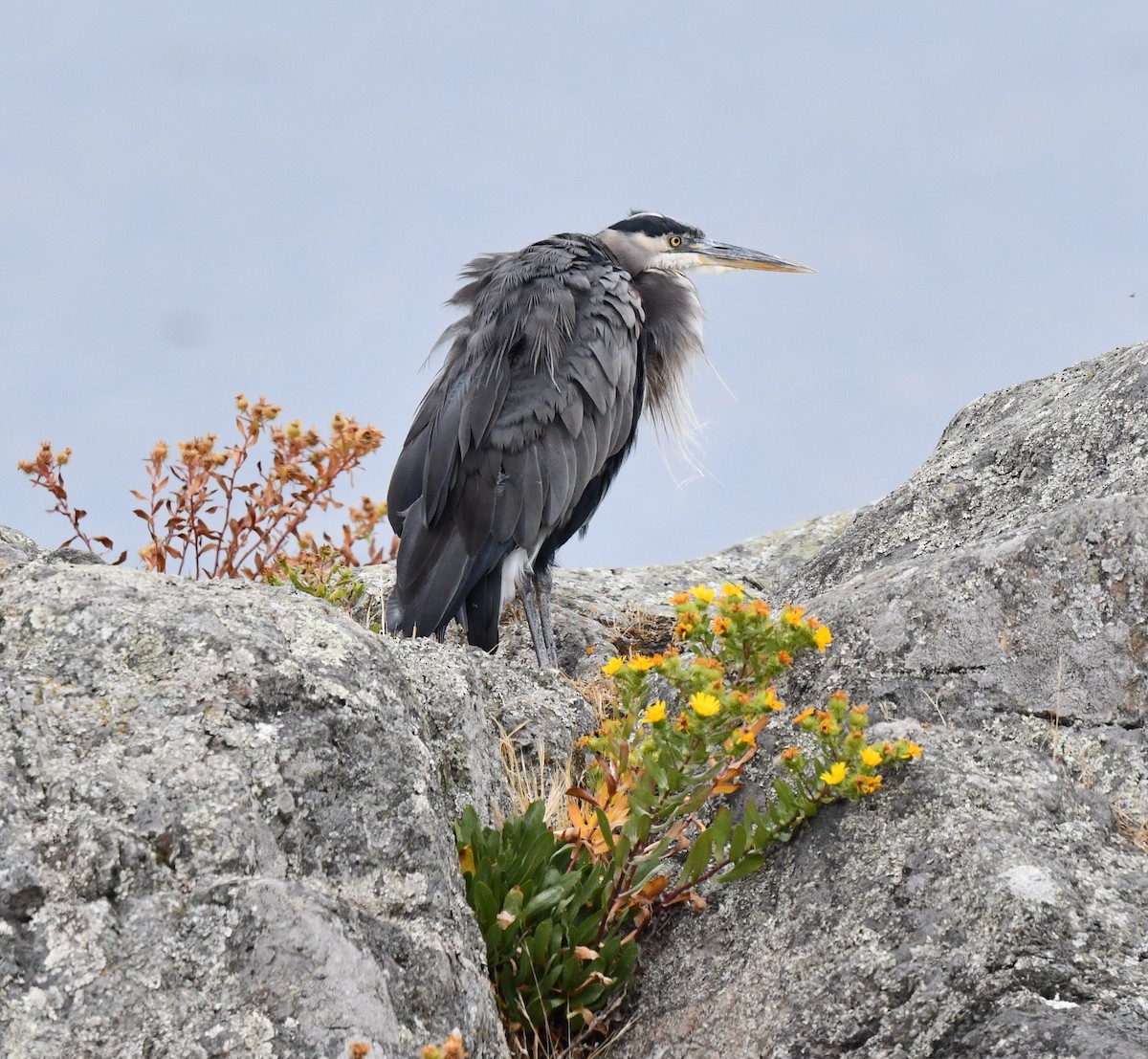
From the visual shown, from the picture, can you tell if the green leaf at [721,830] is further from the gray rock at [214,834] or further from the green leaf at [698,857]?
the gray rock at [214,834]

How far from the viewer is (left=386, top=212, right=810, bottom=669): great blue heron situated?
5.35 m

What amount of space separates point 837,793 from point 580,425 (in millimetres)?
3381

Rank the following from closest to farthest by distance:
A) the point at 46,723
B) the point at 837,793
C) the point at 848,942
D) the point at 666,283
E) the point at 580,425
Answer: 1. the point at 46,723
2. the point at 848,942
3. the point at 837,793
4. the point at 580,425
5. the point at 666,283

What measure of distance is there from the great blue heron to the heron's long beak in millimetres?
1072

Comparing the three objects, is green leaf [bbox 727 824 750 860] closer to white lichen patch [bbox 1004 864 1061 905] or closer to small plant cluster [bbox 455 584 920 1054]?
small plant cluster [bbox 455 584 920 1054]

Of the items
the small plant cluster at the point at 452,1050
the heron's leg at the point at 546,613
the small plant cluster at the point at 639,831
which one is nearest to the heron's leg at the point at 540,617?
the heron's leg at the point at 546,613

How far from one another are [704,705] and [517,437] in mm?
3259

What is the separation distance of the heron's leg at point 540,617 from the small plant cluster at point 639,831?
262 centimetres

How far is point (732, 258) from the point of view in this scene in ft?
23.5

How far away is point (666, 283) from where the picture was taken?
6.78 m

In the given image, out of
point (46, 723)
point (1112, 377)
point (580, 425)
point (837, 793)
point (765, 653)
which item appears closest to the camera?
point (46, 723)

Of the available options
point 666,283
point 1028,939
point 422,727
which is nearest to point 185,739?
point 422,727

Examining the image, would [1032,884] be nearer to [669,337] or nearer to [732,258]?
[669,337]

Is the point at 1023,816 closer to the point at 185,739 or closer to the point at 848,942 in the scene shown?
the point at 848,942
